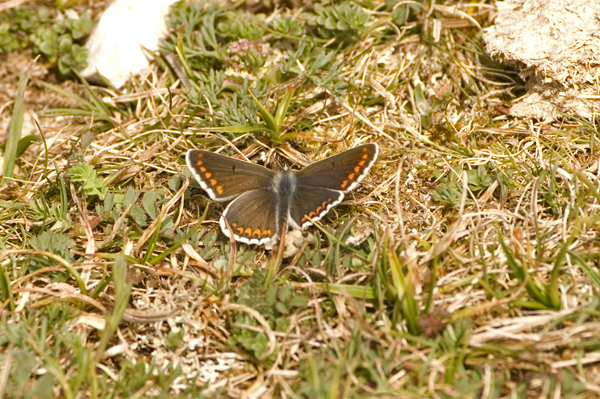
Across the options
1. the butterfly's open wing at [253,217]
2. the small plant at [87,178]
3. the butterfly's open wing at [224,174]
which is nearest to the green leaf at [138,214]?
→ the small plant at [87,178]

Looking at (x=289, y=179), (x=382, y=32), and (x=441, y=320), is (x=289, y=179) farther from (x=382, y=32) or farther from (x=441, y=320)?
(x=382, y=32)

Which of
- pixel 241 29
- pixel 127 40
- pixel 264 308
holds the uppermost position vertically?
pixel 241 29

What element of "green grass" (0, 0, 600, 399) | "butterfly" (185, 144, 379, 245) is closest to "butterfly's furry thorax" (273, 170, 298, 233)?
"butterfly" (185, 144, 379, 245)

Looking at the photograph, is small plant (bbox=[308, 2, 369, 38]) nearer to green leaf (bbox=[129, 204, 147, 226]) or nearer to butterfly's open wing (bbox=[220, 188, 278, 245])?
butterfly's open wing (bbox=[220, 188, 278, 245])

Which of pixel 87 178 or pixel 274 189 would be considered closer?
pixel 274 189

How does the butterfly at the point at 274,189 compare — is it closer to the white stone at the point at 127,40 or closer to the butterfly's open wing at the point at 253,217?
the butterfly's open wing at the point at 253,217

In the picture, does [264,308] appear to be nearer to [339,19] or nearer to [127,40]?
[339,19]

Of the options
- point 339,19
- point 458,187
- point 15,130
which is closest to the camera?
point 458,187

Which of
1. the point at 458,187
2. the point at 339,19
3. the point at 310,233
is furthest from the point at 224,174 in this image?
the point at 339,19
